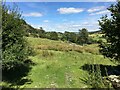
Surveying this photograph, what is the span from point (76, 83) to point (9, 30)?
8442mm

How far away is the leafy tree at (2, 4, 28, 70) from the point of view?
20750 millimetres

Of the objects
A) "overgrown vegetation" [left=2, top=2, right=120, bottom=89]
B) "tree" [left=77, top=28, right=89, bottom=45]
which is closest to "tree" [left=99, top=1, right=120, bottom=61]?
"overgrown vegetation" [left=2, top=2, right=120, bottom=89]

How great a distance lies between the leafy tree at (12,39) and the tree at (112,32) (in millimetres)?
8816

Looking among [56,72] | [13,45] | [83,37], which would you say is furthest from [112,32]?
[83,37]

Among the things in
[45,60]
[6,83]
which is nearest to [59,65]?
[45,60]

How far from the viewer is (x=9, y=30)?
2286 cm

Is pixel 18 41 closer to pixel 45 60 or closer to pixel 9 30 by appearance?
pixel 9 30

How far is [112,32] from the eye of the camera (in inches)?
973

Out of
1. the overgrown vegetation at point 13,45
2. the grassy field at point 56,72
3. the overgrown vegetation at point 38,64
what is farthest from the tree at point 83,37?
the overgrown vegetation at point 13,45

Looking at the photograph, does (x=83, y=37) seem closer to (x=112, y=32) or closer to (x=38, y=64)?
(x=38, y=64)

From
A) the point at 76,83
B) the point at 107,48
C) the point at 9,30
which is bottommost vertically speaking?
the point at 76,83

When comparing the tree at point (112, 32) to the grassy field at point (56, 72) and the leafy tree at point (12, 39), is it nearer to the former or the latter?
the grassy field at point (56, 72)

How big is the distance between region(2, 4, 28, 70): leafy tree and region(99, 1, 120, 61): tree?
8816 millimetres

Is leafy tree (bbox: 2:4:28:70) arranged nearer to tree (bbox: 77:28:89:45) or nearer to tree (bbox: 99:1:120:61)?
tree (bbox: 99:1:120:61)
